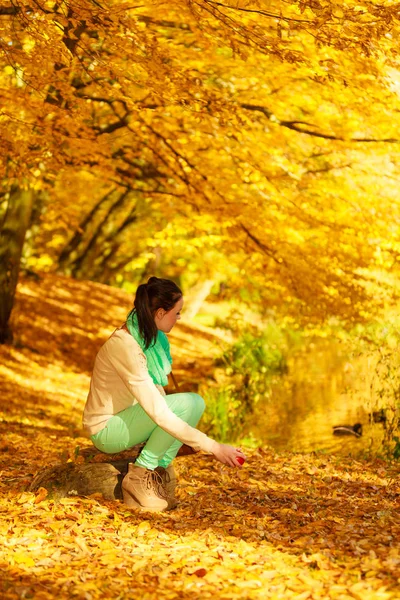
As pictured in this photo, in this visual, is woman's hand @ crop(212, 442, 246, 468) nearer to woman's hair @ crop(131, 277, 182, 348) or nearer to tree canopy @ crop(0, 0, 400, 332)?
woman's hair @ crop(131, 277, 182, 348)

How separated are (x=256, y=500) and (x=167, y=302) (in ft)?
4.86

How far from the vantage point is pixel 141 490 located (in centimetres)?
432

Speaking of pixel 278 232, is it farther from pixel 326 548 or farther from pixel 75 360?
pixel 75 360

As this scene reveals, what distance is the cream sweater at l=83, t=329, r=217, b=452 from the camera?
4.03 meters

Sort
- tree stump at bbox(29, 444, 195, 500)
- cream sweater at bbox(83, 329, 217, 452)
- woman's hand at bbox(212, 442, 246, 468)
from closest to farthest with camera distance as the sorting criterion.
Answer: woman's hand at bbox(212, 442, 246, 468), cream sweater at bbox(83, 329, 217, 452), tree stump at bbox(29, 444, 195, 500)

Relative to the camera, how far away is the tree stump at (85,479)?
446 centimetres

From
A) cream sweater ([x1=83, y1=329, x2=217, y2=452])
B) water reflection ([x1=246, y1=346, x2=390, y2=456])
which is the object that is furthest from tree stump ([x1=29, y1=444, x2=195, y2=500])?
water reflection ([x1=246, y1=346, x2=390, y2=456])

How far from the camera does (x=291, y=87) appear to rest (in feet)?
25.4

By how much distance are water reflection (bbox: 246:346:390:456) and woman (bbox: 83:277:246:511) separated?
360 cm

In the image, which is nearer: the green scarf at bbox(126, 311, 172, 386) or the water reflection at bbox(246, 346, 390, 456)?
the green scarf at bbox(126, 311, 172, 386)

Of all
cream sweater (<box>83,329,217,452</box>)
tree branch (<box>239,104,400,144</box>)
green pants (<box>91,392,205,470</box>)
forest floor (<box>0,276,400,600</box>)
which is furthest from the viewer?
tree branch (<box>239,104,400,144</box>)

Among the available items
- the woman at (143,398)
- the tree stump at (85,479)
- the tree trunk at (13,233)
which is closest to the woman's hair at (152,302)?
Answer: the woman at (143,398)

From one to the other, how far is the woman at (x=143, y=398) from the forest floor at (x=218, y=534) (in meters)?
0.20

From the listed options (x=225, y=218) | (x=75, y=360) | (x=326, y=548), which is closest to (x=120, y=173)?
(x=225, y=218)
